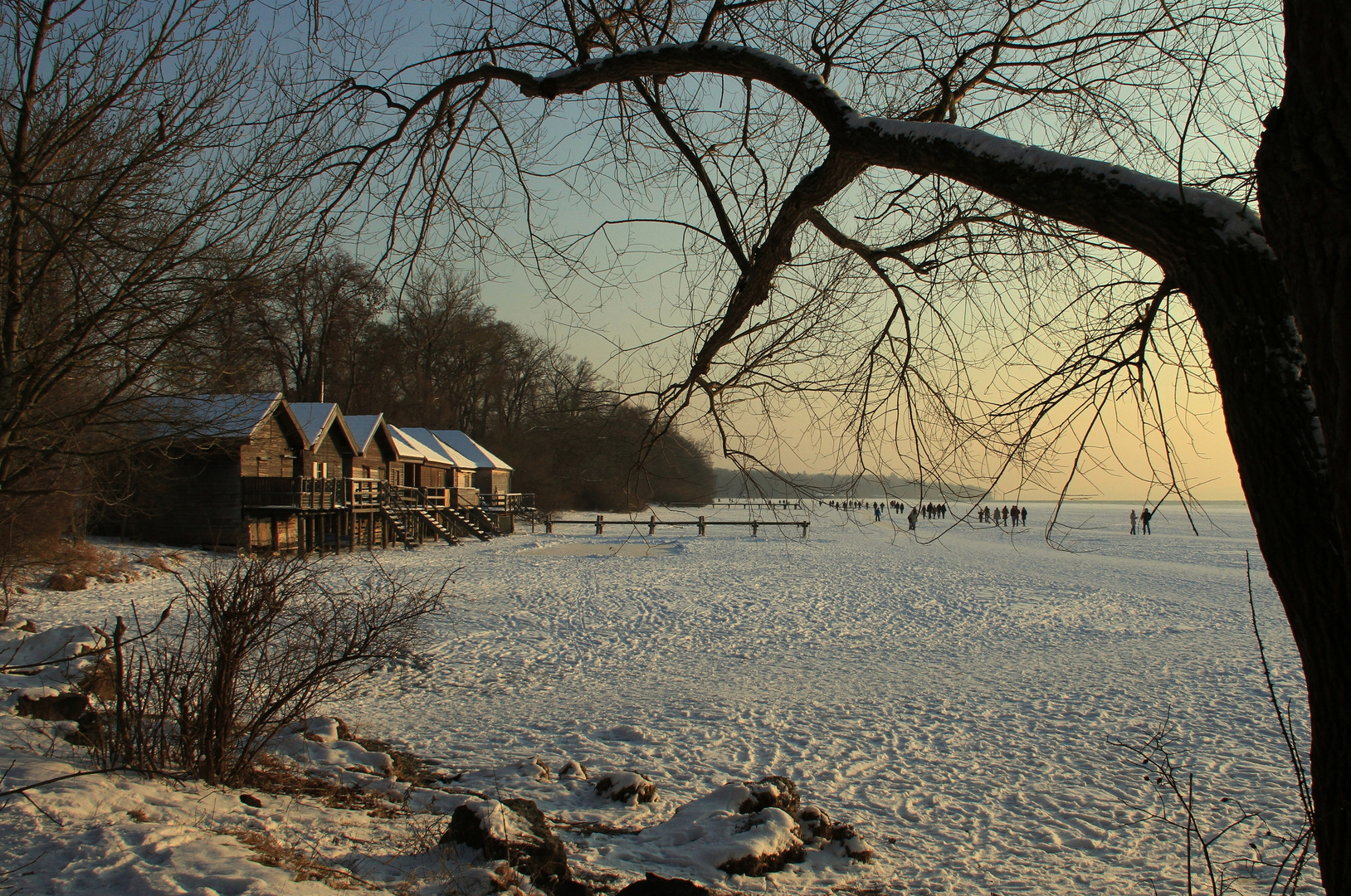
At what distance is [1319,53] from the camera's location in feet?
6.38

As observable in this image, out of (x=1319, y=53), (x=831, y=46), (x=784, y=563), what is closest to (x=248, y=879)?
(x=1319, y=53)

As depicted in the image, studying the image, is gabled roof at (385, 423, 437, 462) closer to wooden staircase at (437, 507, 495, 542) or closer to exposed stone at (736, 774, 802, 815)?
wooden staircase at (437, 507, 495, 542)

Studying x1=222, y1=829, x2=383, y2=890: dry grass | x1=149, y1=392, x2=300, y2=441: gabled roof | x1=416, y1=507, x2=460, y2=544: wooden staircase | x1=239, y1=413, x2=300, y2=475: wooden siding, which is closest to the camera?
x1=222, y1=829, x2=383, y2=890: dry grass

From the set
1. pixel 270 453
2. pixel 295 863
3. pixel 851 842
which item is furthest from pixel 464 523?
pixel 295 863

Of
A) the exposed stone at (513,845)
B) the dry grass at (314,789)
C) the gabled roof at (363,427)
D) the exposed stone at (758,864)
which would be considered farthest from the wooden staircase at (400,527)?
the exposed stone at (758,864)

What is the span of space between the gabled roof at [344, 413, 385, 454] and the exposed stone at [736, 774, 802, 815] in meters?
31.2

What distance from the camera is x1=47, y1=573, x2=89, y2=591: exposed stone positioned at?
17.2 metres

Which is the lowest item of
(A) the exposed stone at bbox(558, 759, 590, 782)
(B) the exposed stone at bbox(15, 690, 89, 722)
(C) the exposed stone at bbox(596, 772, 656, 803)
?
(A) the exposed stone at bbox(558, 759, 590, 782)

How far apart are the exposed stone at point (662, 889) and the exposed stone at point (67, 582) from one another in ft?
58.9

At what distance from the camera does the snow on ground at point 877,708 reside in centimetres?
660

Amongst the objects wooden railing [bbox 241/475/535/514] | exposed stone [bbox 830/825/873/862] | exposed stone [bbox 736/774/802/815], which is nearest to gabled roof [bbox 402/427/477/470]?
wooden railing [bbox 241/475/535/514]

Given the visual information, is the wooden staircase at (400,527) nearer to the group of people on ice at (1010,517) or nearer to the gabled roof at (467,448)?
the gabled roof at (467,448)

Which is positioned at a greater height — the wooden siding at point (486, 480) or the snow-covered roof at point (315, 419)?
the snow-covered roof at point (315, 419)

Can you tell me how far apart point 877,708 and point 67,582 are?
17.2 metres
